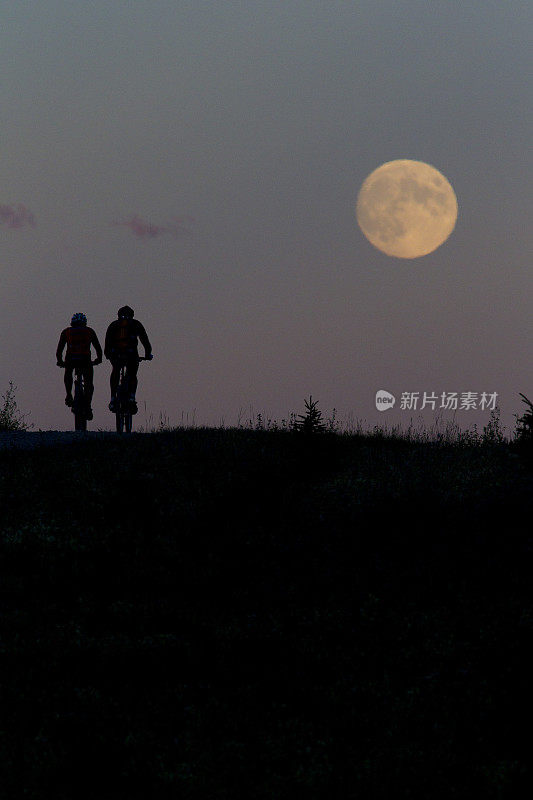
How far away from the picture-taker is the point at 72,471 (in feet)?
57.9

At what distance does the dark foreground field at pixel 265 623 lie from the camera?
7.84m

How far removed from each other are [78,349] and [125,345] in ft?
3.68

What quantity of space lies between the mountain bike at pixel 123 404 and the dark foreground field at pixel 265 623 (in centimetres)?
375

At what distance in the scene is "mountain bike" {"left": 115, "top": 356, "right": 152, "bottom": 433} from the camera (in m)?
22.5

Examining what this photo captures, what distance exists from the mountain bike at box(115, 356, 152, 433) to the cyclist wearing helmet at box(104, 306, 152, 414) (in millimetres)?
69

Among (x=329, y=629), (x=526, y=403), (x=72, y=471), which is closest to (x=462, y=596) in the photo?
(x=329, y=629)

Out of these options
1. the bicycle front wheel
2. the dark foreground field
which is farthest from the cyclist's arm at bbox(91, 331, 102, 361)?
the dark foreground field

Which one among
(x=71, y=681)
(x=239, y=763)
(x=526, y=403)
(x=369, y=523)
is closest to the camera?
(x=239, y=763)

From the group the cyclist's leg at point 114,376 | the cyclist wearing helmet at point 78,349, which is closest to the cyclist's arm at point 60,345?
the cyclist wearing helmet at point 78,349

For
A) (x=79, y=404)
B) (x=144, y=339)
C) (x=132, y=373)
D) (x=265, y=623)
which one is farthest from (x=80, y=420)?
(x=265, y=623)

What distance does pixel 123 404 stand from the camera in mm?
22750

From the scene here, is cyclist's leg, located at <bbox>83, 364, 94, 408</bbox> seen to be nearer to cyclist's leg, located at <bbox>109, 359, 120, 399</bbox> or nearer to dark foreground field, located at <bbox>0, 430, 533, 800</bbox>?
cyclist's leg, located at <bbox>109, 359, 120, 399</bbox>

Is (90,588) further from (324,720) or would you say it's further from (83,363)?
(83,363)

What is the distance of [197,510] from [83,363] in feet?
26.4
